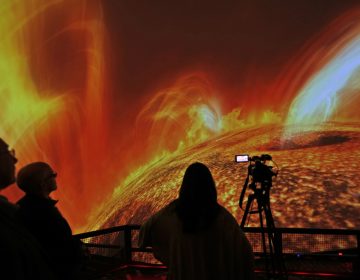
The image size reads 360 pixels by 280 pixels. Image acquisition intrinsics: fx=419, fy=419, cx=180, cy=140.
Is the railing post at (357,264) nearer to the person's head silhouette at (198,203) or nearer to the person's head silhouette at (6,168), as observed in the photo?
the person's head silhouette at (198,203)

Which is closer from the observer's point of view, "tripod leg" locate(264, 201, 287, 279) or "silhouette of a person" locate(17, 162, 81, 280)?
"silhouette of a person" locate(17, 162, 81, 280)

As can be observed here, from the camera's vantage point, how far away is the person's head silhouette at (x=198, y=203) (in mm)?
1552

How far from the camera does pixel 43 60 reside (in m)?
5.47

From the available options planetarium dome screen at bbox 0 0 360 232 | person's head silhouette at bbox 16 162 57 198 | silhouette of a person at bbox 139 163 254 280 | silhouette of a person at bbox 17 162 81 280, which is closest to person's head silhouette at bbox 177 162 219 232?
silhouette of a person at bbox 139 163 254 280

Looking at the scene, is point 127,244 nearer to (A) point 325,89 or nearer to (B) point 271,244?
(B) point 271,244

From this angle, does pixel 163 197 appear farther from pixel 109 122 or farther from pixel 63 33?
pixel 63 33

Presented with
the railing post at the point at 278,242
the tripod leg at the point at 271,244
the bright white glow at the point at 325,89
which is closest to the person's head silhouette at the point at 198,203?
the tripod leg at the point at 271,244

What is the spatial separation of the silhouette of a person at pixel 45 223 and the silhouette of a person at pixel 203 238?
1.36 ft

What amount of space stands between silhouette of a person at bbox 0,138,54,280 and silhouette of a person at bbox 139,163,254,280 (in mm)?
535

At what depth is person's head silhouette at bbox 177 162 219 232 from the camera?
1552 mm

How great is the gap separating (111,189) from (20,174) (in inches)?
177

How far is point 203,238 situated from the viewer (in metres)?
1.57

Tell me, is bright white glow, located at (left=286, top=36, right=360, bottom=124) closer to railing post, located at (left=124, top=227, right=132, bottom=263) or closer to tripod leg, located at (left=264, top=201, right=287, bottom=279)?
tripod leg, located at (left=264, top=201, right=287, bottom=279)

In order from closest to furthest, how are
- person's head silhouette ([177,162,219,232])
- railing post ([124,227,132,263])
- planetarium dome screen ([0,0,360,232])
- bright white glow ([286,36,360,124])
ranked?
person's head silhouette ([177,162,219,232]) → railing post ([124,227,132,263]) → planetarium dome screen ([0,0,360,232]) → bright white glow ([286,36,360,124])
